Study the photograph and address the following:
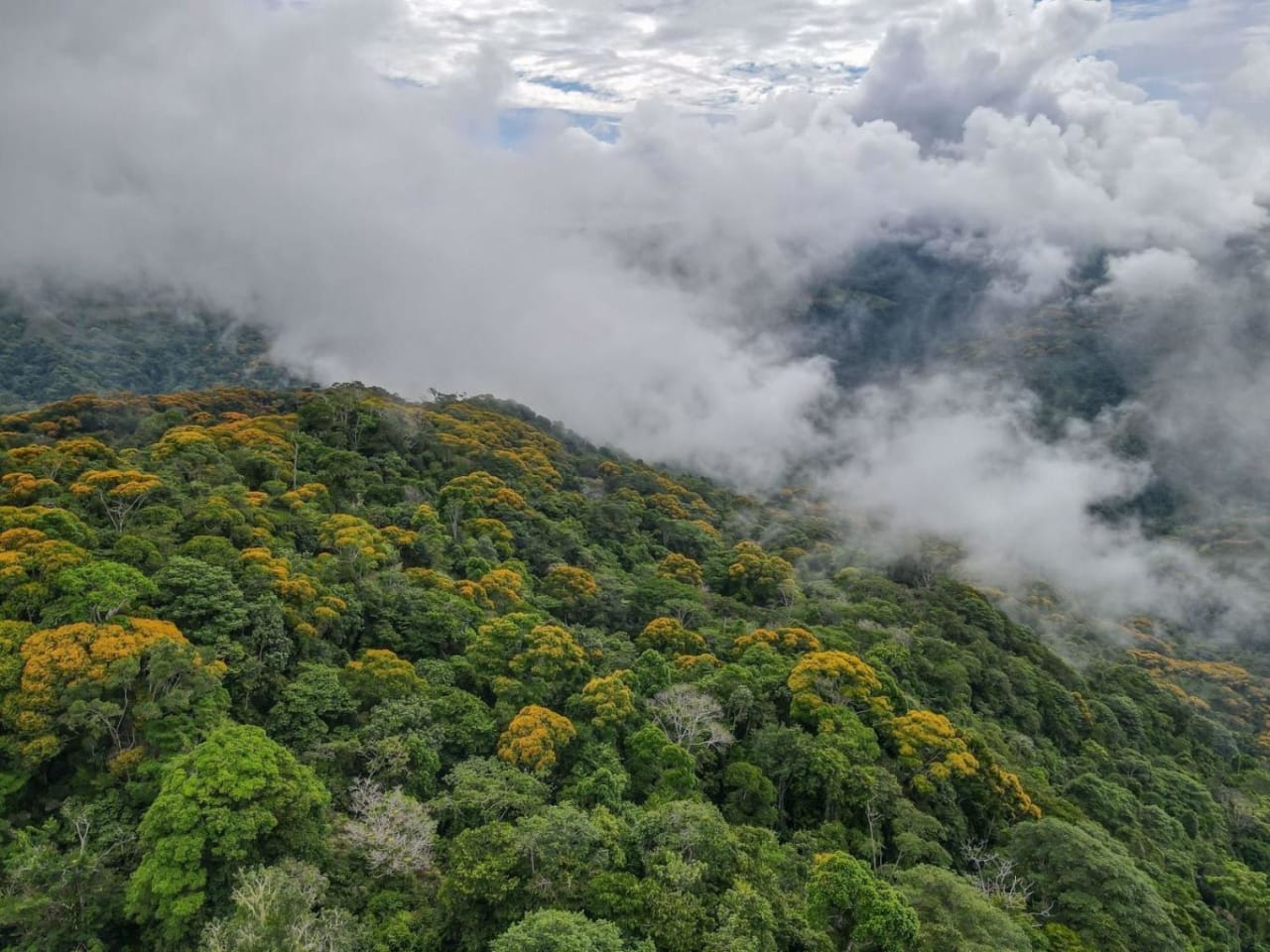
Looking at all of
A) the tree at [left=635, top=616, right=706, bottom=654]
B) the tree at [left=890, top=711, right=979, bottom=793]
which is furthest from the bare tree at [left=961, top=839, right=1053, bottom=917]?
the tree at [left=635, top=616, right=706, bottom=654]

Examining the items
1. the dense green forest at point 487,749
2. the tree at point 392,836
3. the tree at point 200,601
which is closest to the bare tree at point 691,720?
the dense green forest at point 487,749

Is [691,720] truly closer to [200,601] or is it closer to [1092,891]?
[1092,891]

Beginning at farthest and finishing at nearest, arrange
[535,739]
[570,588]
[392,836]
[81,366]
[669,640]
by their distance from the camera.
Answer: [81,366] → [570,588] → [669,640] → [535,739] → [392,836]

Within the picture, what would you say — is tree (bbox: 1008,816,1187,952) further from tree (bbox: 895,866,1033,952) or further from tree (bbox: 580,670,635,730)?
tree (bbox: 580,670,635,730)

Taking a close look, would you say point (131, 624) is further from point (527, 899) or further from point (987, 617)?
point (987, 617)

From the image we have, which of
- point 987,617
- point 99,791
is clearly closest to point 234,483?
point 99,791

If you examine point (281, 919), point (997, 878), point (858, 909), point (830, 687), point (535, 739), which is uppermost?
point (281, 919)

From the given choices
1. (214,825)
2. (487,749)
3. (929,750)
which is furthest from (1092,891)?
(214,825)
